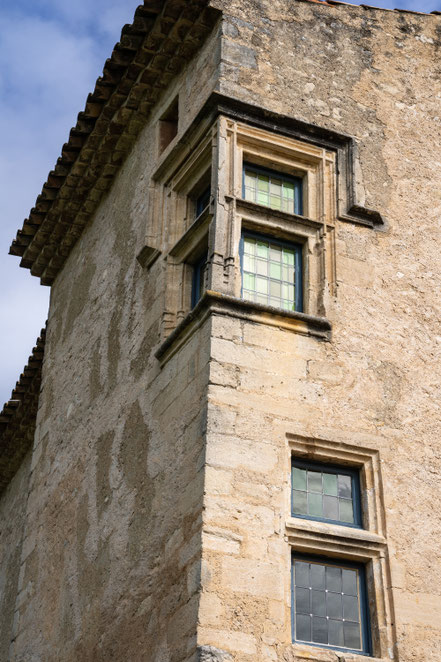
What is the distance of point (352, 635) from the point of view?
7.72 metres

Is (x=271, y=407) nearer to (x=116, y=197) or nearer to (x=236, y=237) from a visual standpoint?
(x=236, y=237)

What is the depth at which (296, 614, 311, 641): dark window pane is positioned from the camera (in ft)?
24.8

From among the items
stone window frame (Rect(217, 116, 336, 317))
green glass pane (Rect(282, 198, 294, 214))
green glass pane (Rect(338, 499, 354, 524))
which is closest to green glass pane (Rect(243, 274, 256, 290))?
stone window frame (Rect(217, 116, 336, 317))

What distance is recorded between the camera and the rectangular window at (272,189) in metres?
9.58

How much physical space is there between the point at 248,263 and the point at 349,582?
2.77m

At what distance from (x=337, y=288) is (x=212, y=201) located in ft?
4.17

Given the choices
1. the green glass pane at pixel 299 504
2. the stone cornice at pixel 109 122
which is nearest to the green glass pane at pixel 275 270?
the green glass pane at pixel 299 504

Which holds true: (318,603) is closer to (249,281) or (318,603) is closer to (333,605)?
(333,605)

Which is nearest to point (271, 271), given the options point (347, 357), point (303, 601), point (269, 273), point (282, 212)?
point (269, 273)

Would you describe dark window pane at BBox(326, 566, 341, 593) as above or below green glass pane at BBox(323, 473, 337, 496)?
below

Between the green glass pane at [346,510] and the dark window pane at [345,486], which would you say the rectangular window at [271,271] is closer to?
the dark window pane at [345,486]

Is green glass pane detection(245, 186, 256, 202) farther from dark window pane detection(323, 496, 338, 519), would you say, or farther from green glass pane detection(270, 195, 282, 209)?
dark window pane detection(323, 496, 338, 519)

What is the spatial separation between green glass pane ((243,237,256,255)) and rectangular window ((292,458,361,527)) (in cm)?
A: 194

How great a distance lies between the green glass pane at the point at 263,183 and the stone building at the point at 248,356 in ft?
0.05
